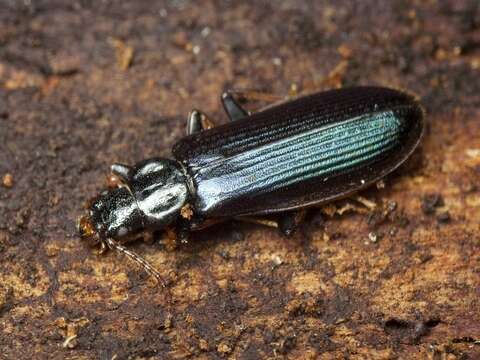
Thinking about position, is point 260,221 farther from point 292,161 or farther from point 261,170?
point 292,161

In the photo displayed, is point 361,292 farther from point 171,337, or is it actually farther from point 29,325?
point 29,325

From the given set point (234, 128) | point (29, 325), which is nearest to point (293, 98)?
point (234, 128)

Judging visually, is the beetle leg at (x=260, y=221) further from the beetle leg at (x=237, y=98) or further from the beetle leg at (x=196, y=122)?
the beetle leg at (x=237, y=98)

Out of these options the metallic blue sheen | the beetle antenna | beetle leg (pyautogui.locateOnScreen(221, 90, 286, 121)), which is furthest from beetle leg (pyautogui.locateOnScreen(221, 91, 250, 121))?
the beetle antenna

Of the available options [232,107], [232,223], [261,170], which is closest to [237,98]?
[232,107]

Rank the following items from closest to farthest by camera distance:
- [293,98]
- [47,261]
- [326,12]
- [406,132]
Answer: [47,261] < [406,132] < [293,98] < [326,12]

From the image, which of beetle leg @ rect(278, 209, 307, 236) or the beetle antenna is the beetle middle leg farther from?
the beetle antenna

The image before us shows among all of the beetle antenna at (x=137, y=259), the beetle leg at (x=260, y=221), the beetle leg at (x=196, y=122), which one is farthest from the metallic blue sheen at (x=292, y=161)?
the beetle antenna at (x=137, y=259)
